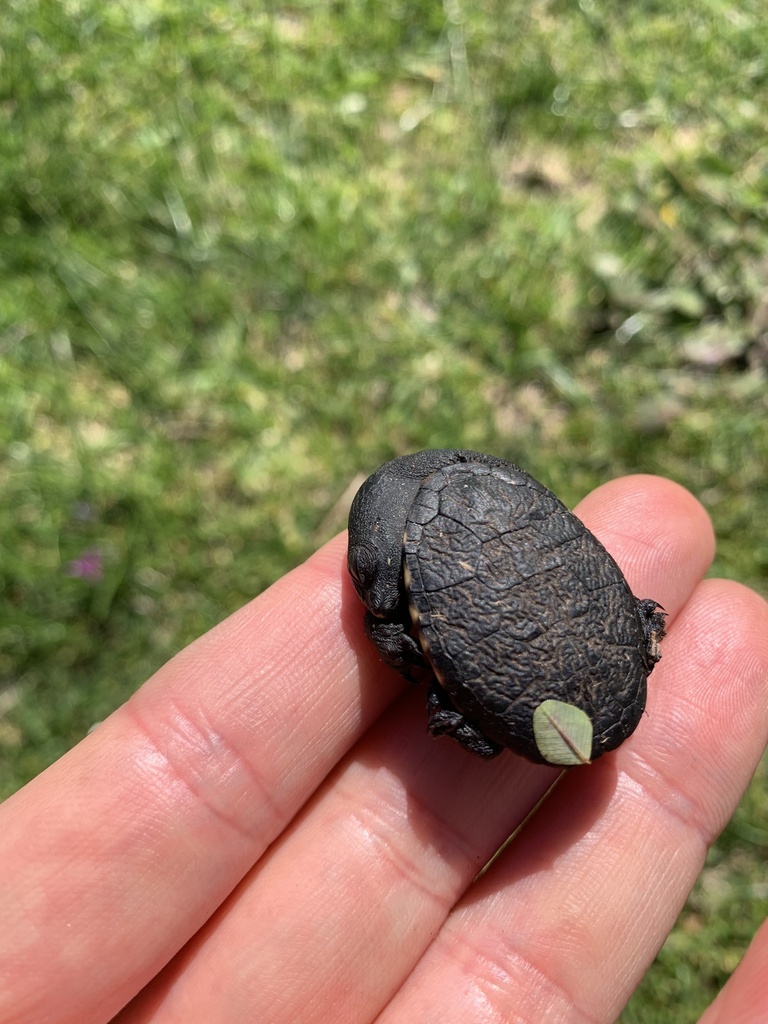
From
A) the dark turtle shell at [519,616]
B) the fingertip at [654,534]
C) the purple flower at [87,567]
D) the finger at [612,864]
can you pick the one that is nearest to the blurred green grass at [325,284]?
the purple flower at [87,567]

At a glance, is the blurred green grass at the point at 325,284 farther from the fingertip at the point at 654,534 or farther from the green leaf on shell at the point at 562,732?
the green leaf on shell at the point at 562,732

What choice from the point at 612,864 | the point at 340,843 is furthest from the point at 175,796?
the point at 612,864

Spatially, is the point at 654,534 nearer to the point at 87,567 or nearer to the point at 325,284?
the point at 325,284

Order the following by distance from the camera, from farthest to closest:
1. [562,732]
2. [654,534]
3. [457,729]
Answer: [654,534]
[457,729]
[562,732]

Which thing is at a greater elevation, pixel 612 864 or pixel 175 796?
pixel 175 796

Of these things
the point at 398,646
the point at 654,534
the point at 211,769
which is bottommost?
the point at 654,534

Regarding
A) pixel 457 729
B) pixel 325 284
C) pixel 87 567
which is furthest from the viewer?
pixel 325 284
